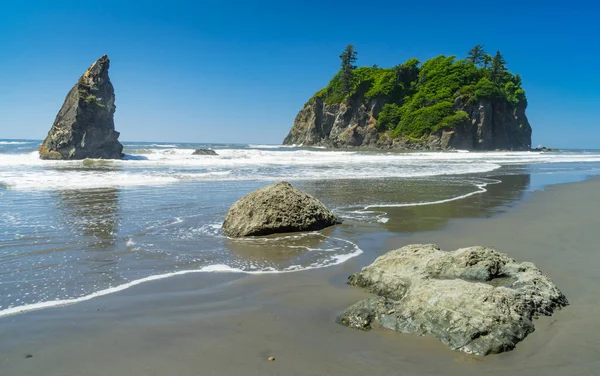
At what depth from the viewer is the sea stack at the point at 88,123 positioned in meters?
27.8

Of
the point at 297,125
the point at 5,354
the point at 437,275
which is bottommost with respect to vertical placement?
the point at 5,354

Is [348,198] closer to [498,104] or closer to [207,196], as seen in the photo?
[207,196]

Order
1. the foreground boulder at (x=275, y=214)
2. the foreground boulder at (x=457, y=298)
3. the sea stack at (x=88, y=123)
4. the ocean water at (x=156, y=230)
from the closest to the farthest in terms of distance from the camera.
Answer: the foreground boulder at (x=457, y=298)
the ocean water at (x=156, y=230)
the foreground boulder at (x=275, y=214)
the sea stack at (x=88, y=123)

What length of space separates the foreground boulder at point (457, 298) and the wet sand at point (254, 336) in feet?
0.39

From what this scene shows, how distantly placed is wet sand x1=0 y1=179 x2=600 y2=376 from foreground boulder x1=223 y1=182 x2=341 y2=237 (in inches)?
86.3

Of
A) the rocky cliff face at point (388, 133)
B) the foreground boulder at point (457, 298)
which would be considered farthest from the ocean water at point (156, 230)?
the rocky cliff face at point (388, 133)

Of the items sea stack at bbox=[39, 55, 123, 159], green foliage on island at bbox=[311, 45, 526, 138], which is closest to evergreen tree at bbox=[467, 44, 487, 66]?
green foliage on island at bbox=[311, 45, 526, 138]

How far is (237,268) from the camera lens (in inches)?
214

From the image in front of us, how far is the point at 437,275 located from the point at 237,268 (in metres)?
2.51

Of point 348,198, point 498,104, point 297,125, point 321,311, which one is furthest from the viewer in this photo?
point 297,125

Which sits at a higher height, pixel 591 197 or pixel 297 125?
pixel 297 125

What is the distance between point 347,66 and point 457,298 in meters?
82.9

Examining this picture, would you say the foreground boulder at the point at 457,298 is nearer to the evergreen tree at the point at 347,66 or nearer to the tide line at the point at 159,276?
the tide line at the point at 159,276

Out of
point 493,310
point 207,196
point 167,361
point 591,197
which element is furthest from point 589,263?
point 207,196
